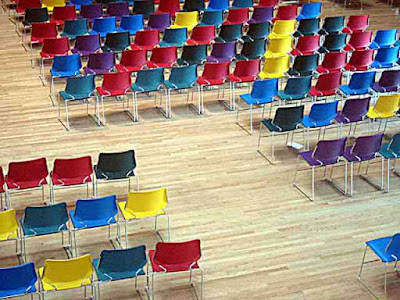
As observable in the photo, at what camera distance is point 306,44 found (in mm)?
13891

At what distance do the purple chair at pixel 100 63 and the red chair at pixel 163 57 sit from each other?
724mm

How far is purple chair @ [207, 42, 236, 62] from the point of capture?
1325cm

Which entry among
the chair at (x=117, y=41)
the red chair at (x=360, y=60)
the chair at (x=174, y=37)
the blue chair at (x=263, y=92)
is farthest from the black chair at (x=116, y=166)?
the red chair at (x=360, y=60)

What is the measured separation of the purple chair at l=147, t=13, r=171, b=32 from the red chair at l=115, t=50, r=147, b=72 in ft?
7.65

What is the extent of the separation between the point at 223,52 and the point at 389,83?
295cm

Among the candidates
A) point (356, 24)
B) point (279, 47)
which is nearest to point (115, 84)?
point (279, 47)

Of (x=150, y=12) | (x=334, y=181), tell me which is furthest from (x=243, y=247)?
(x=150, y=12)

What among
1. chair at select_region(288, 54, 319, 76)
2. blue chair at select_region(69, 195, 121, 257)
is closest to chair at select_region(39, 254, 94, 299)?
blue chair at select_region(69, 195, 121, 257)

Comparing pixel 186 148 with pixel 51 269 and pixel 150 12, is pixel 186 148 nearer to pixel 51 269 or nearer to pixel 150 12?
pixel 51 269

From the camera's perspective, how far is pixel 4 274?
7.35 m

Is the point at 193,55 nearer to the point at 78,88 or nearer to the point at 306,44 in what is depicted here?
the point at 306,44

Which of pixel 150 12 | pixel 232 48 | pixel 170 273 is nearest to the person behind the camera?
pixel 170 273

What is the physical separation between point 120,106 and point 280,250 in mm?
4887

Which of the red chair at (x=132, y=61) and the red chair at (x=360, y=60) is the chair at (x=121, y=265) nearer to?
the red chair at (x=132, y=61)
